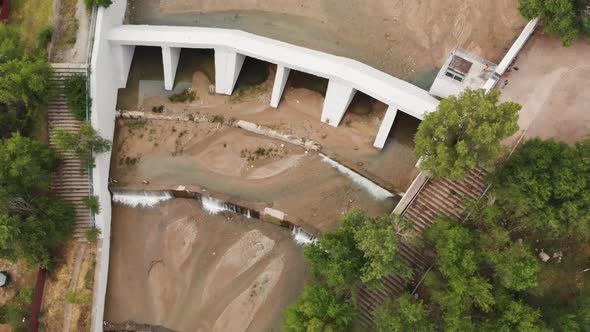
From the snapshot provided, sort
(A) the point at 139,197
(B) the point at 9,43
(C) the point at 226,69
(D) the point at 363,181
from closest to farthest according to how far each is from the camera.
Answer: (B) the point at 9,43 → (D) the point at 363,181 → (A) the point at 139,197 → (C) the point at 226,69

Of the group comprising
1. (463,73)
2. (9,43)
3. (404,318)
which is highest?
(463,73)

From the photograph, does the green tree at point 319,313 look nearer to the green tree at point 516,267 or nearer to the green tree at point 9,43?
the green tree at point 516,267

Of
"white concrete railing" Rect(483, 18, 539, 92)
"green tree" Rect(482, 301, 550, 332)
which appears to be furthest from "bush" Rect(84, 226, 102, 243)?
"white concrete railing" Rect(483, 18, 539, 92)

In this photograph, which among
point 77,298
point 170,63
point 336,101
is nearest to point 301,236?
point 336,101

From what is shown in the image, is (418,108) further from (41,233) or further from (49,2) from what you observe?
(49,2)

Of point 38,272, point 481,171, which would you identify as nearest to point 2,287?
point 38,272

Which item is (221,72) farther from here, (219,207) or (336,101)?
(219,207)

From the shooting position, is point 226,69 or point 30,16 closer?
point 30,16
